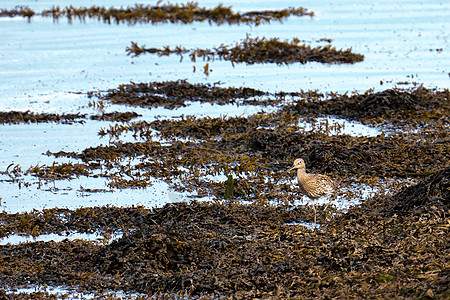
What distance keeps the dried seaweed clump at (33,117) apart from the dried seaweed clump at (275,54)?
646 cm

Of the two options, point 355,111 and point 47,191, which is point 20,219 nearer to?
point 47,191

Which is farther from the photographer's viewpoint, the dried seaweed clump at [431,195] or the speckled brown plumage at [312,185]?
the speckled brown plumage at [312,185]

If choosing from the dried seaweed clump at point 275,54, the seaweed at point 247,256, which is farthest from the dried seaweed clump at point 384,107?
the dried seaweed clump at point 275,54

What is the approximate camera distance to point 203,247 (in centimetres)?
756

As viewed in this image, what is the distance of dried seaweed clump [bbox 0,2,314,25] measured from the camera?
2744cm

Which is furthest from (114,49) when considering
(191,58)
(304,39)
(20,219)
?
(20,219)

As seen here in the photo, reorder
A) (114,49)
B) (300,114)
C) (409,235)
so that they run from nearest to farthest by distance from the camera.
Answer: (409,235) < (300,114) < (114,49)

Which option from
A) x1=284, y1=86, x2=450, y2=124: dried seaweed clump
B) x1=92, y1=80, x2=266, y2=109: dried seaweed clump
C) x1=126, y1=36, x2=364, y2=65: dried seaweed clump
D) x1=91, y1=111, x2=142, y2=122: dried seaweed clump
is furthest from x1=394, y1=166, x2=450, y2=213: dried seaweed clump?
x1=126, y1=36, x2=364, y2=65: dried seaweed clump

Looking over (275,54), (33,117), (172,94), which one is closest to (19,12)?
(275,54)

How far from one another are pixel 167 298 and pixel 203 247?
995 millimetres

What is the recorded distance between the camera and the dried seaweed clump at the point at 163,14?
27.4 meters

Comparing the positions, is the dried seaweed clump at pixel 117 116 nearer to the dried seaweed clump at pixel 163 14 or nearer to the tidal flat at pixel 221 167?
the tidal flat at pixel 221 167

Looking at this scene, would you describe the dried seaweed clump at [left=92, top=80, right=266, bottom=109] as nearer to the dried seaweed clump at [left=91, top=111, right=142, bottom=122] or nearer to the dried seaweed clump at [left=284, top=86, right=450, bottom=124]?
the dried seaweed clump at [left=91, top=111, right=142, bottom=122]

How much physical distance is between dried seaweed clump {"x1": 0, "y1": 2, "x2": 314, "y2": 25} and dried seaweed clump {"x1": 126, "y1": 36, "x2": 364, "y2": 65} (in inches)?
260
